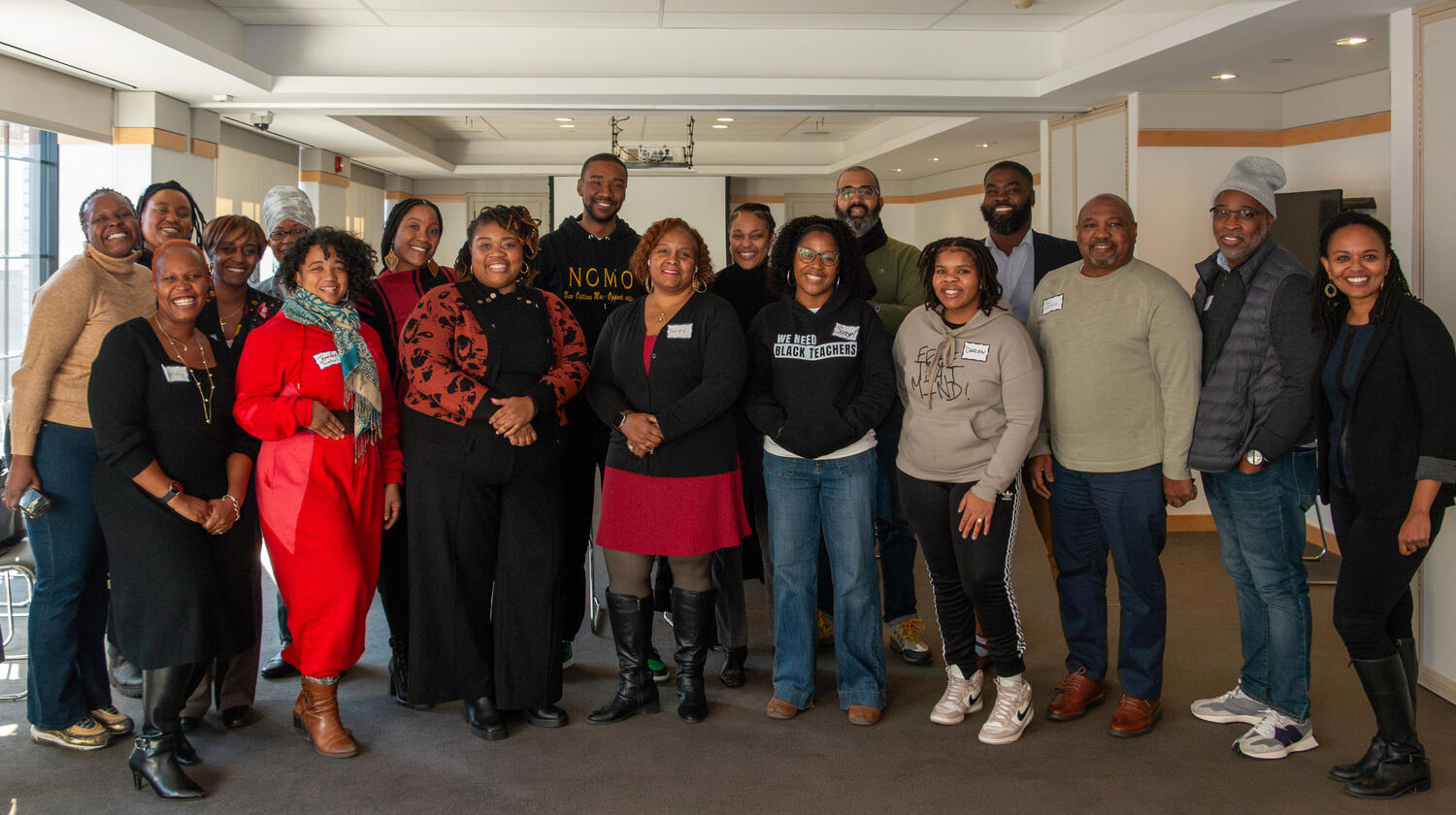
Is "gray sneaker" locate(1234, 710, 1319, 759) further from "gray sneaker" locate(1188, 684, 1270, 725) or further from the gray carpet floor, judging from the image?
"gray sneaker" locate(1188, 684, 1270, 725)

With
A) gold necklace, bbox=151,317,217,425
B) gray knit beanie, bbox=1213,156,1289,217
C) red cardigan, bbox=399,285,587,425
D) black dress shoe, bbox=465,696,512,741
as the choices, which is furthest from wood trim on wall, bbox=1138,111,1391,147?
gold necklace, bbox=151,317,217,425

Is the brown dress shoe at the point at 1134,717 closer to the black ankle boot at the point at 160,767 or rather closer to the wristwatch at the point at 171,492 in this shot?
the black ankle boot at the point at 160,767

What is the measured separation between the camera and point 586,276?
383cm

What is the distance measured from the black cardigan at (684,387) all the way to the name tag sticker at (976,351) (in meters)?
0.68

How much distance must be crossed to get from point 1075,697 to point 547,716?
1717mm

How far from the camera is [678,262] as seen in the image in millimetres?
3188

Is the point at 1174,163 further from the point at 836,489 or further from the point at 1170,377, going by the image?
the point at 836,489

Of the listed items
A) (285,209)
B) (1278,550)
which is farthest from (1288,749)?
(285,209)

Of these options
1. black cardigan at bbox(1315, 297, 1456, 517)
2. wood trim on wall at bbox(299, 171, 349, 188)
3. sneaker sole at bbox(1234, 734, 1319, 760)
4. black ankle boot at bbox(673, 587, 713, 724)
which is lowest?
sneaker sole at bbox(1234, 734, 1319, 760)

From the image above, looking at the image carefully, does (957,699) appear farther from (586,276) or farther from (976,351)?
(586,276)

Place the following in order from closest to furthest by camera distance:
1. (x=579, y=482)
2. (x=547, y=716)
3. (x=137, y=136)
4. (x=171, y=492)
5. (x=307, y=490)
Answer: (x=171, y=492) < (x=307, y=490) < (x=547, y=716) < (x=579, y=482) < (x=137, y=136)

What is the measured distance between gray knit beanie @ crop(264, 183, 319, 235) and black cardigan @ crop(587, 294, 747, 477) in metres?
1.60

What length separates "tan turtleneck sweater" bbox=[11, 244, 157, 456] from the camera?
2.94 metres

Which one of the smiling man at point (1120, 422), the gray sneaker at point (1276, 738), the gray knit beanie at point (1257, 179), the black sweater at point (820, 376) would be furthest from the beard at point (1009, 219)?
the gray sneaker at point (1276, 738)
